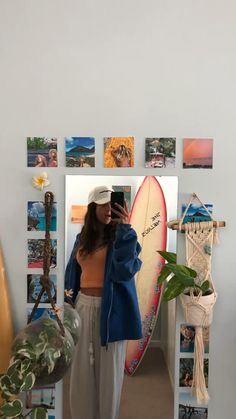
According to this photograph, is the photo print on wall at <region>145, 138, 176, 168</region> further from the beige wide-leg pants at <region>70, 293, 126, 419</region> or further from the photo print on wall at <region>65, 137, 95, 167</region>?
the beige wide-leg pants at <region>70, 293, 126, 419</region>

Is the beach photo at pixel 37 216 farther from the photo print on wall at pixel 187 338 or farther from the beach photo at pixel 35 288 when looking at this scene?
the photo print on wall at pixel 187 338

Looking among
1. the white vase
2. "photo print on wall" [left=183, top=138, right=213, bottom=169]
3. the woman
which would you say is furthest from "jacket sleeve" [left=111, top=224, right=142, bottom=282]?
"photo print on wall" [left=183, top=138, right=213, bottom=169]

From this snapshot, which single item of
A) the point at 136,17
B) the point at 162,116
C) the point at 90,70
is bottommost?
the point at 162,116

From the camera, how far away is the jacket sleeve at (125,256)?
1489 mm

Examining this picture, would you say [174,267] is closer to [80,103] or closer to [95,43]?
[80,103]

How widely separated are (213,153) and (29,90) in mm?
699

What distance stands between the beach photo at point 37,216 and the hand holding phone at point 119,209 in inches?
8.4

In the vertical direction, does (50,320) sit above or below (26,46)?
below

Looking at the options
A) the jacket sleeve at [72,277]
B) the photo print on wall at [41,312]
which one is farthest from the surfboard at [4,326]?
the jacket sleeve at [72,277]

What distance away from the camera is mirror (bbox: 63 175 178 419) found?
4.87ft

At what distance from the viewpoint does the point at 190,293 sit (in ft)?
4.71

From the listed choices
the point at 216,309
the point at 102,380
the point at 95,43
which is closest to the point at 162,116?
the point at 95,43

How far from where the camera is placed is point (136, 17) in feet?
4.77

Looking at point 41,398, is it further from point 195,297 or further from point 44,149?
point 44,149
